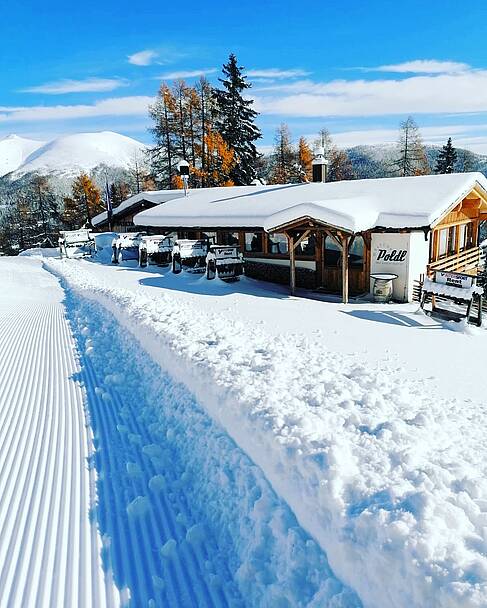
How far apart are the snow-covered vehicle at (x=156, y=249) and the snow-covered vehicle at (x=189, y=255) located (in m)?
2.11

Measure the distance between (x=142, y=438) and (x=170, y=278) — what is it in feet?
37.9

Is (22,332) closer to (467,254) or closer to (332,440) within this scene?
(332,440)

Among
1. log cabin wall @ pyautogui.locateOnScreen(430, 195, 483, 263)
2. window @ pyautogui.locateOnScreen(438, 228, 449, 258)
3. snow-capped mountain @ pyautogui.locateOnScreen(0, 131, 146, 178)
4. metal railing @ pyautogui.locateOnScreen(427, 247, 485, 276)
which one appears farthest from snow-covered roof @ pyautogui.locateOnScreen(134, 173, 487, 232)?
snow-capped mountain @ pyautogui.locateOnScreen(0, 131, 146, 178)

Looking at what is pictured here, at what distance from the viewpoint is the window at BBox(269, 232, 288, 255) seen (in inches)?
634

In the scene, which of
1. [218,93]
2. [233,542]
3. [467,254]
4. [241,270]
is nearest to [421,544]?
[233,542]

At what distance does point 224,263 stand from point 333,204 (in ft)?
14.9

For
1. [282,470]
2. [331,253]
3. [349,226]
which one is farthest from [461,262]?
[282,470]

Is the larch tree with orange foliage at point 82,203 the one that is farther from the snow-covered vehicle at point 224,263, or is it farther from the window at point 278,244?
the snow-covered vehicle at point 224,263

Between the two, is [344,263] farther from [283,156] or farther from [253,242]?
[283,156]

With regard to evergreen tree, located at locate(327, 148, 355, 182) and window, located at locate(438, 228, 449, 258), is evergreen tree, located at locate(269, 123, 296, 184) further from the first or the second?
window, located at locate(438, 228, 449, 258)

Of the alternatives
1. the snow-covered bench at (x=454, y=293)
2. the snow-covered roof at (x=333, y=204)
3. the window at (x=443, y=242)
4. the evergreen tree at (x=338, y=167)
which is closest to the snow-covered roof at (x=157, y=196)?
the snow-covered roof at (x=333, y=204)

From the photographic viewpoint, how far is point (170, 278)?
16188 millimetres

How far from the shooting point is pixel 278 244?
1630cm

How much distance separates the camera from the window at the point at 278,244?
52.9 feet
